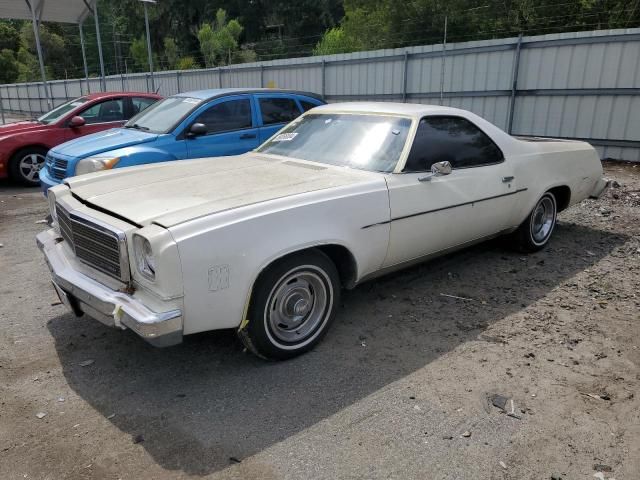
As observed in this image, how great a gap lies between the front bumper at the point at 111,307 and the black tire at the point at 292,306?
1.72ft

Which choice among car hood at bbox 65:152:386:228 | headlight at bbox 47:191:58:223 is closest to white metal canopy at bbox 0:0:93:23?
headlight at bbox 47:191:58:223

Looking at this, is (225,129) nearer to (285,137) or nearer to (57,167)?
(57,167)

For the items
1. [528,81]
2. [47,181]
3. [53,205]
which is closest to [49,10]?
[47,181]

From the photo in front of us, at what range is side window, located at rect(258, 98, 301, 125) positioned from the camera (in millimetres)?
7691

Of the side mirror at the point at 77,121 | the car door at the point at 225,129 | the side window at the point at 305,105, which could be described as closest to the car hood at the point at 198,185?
the car door at the point at 225,129

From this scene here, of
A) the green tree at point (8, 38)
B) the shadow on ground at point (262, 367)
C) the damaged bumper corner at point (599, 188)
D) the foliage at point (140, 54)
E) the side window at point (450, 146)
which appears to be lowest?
the shadow on ground at point (262, 367)

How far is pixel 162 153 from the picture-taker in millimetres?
6668

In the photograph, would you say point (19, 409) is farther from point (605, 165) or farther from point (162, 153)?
point (605, 165)

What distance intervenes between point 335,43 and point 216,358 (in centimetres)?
3135

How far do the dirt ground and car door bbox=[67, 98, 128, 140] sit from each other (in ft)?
17.5

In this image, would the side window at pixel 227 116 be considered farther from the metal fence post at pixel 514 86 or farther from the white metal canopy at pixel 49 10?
the white metal canopy at pixel 49 10

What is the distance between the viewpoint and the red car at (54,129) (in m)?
9.18

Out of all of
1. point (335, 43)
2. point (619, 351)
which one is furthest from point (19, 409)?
point (335, 43)

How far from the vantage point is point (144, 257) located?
290cm
